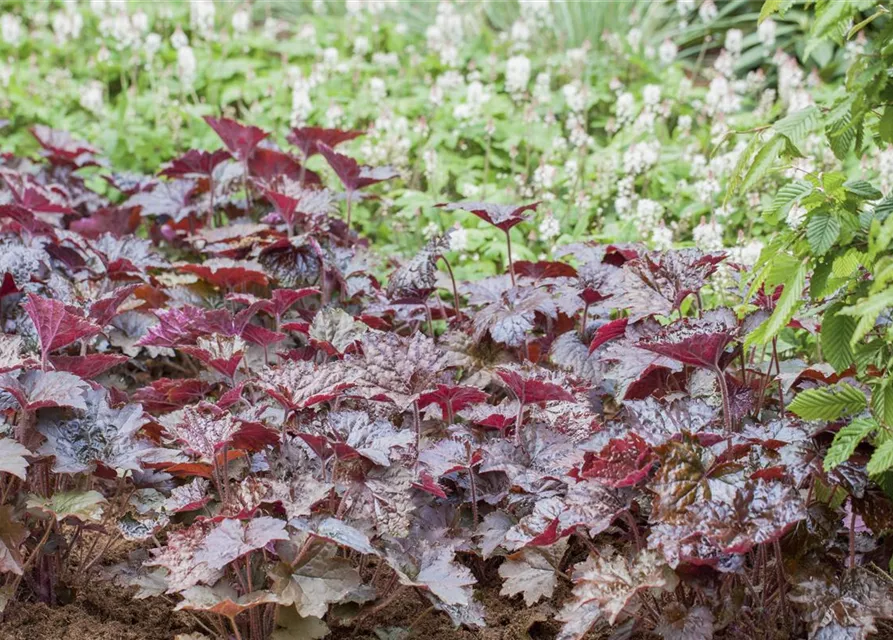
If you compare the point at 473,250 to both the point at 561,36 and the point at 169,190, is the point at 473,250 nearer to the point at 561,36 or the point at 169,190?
the point at 169,190

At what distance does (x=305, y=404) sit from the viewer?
186cm

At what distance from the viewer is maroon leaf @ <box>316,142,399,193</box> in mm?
3042

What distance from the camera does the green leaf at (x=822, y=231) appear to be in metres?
1.61

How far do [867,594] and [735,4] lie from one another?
19.0 ft

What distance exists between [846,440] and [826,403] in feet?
0.25

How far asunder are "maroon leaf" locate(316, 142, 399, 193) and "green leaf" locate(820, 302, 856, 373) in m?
1.67

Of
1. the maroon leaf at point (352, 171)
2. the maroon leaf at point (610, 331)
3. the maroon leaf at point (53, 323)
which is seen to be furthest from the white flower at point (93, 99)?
the maroon leaf at point (610, 331)

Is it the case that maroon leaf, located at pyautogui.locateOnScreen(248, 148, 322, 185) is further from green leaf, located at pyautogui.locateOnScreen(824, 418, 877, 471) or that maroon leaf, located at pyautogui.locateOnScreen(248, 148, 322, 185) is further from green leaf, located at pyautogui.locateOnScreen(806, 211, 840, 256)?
green leaf, located at pyautogui.locateOnScreen(824, 418, 877, 471)

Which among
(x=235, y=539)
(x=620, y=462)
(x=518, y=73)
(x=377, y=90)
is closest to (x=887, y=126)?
(x=620, y=462)

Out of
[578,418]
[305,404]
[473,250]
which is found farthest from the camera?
[473,250]

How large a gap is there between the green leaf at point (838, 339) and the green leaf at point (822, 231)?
0.46ft

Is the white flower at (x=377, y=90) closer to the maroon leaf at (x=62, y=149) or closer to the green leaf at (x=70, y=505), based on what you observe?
the maroon leaf at (x=62, y=149)

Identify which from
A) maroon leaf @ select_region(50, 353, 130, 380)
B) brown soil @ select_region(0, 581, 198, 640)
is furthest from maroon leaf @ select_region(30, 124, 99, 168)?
brown soil @ select_region(0, 581, 198, 640)

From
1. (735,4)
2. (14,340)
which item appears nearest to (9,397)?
(14,340)
